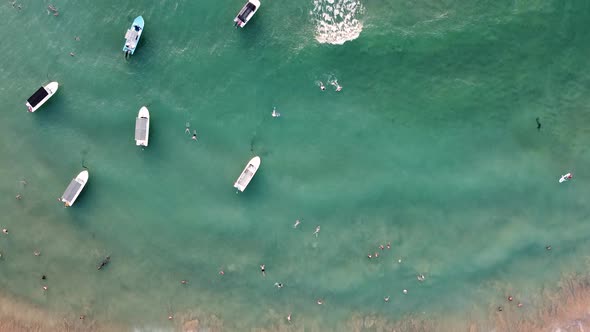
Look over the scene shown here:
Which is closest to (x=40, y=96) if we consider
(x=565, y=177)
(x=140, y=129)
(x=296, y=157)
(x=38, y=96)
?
(x=38, y=96)

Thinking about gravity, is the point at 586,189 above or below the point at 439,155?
above

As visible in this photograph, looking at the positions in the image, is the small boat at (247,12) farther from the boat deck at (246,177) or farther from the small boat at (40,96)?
the small boat at (40,96)

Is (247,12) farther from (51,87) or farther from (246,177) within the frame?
(51,87)

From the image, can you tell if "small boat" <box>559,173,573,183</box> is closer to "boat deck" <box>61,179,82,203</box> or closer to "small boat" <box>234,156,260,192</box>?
"small boat" <box>234,156,260,192</box>

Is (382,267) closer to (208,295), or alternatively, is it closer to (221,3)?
(208,295)

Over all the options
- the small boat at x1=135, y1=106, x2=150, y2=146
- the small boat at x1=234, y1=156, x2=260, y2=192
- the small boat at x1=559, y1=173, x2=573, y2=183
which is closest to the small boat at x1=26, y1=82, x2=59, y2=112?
the small boat at x1=135, y1=106, x2=150, y2=146

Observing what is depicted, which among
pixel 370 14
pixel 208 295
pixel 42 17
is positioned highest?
pixel 370 14

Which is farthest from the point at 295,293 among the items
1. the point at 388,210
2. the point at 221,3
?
the point at 221,3
